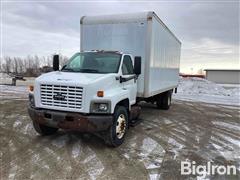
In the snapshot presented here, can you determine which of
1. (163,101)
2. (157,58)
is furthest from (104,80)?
(163,101)

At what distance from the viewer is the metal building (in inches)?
2327

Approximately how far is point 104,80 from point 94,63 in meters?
1.20

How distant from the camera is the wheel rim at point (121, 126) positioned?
637 cm

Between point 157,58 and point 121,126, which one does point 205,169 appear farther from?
point 157,58

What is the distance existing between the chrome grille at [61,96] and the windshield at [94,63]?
99cm

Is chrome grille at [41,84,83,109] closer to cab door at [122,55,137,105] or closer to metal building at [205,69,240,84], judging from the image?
cab door at [122,55,137,105]

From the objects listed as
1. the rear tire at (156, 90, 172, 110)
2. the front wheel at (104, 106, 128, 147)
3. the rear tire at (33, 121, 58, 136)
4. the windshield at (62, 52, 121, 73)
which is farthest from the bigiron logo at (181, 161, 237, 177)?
the rear tire at (156, 90, 172, 110)

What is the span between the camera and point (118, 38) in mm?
8172

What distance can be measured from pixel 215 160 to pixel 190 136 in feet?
6.43

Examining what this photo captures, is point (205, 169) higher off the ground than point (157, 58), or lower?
lower

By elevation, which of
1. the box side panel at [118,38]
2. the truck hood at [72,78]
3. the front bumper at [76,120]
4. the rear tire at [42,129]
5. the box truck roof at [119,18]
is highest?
the box truck roof at [119,18]

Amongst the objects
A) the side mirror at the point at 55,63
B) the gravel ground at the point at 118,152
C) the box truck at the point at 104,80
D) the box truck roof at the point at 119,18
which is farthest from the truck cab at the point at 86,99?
the box truck roof at the point at 119,18

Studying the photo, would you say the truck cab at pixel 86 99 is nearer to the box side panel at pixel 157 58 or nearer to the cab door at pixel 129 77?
the cab door at pixel 129 77

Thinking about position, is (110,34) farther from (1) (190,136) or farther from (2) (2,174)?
(2) (2,174)
